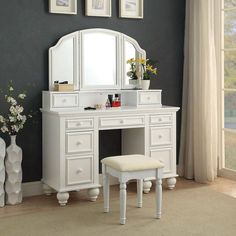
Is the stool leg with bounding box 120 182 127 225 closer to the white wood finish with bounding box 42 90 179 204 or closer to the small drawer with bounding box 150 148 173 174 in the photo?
the white wood finish with bounding box 42 90 179 204

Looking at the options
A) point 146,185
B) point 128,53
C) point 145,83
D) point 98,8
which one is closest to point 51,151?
point 146,185

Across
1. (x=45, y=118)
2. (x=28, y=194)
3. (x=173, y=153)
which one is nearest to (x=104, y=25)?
(x=45, y=118)

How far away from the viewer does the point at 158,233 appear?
3.45 metres

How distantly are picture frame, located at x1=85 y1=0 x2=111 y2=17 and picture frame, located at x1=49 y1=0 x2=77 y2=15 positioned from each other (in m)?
0.14

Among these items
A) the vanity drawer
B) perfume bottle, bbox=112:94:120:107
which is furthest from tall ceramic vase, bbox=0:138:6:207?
perfume bottle, bbox=112:94:120:107

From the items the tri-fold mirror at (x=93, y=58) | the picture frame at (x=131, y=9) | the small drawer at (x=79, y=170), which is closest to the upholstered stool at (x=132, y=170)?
the small drawer at (x=79, y=170)

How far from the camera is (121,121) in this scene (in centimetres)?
439

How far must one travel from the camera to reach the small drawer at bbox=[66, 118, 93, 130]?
163 inches

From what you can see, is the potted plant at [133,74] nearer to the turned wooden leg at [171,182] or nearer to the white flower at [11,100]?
the turned wooden leg at [171,182]

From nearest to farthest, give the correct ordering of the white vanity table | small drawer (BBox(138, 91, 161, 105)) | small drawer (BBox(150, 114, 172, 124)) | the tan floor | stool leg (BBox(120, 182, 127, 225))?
stool leg (BBox(120, 182, 127, 225)) < the tan floor < the white vanity table < small drawer (BBox(150, 114, 172, 124)) < small drawer (BBox(138, 91, 161, 105))

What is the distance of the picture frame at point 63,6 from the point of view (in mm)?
4445

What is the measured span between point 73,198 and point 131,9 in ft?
6.52

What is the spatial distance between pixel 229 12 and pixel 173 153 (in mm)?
1625

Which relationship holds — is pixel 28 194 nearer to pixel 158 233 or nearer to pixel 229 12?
pixel 158 233
